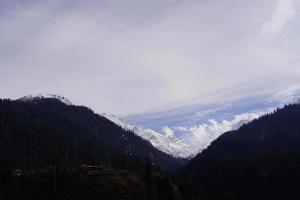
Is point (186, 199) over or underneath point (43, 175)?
underneath

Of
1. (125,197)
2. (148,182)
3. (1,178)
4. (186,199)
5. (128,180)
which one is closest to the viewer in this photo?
(148,182)

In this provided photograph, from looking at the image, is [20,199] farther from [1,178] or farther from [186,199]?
[186,199]

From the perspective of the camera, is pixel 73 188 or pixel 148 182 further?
pixel 73 188

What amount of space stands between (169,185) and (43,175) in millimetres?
27770

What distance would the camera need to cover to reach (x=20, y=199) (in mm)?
104750

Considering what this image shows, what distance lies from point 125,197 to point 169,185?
1313 centimetres

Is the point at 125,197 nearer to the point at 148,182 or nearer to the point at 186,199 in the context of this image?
the point at 186,199

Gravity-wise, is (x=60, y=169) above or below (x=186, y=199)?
above

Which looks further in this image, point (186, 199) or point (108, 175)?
point (186, 199)

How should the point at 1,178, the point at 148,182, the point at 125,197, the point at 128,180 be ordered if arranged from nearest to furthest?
the point at 148,182 < the point at 125,197 < the point at 128,180 < the point at 1,178

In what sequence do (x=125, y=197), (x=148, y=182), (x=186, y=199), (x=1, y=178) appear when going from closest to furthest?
1. (x=148, y=182)
2. (x=125, y=197)
3. (x=1, y=178)
4. (x=186, y=199)

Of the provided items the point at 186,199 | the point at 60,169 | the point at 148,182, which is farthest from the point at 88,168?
the point at 148,182

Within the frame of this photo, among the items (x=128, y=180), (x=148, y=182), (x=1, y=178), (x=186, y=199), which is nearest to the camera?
(x=148, y=182)

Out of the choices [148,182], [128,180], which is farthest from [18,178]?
[148,182]
